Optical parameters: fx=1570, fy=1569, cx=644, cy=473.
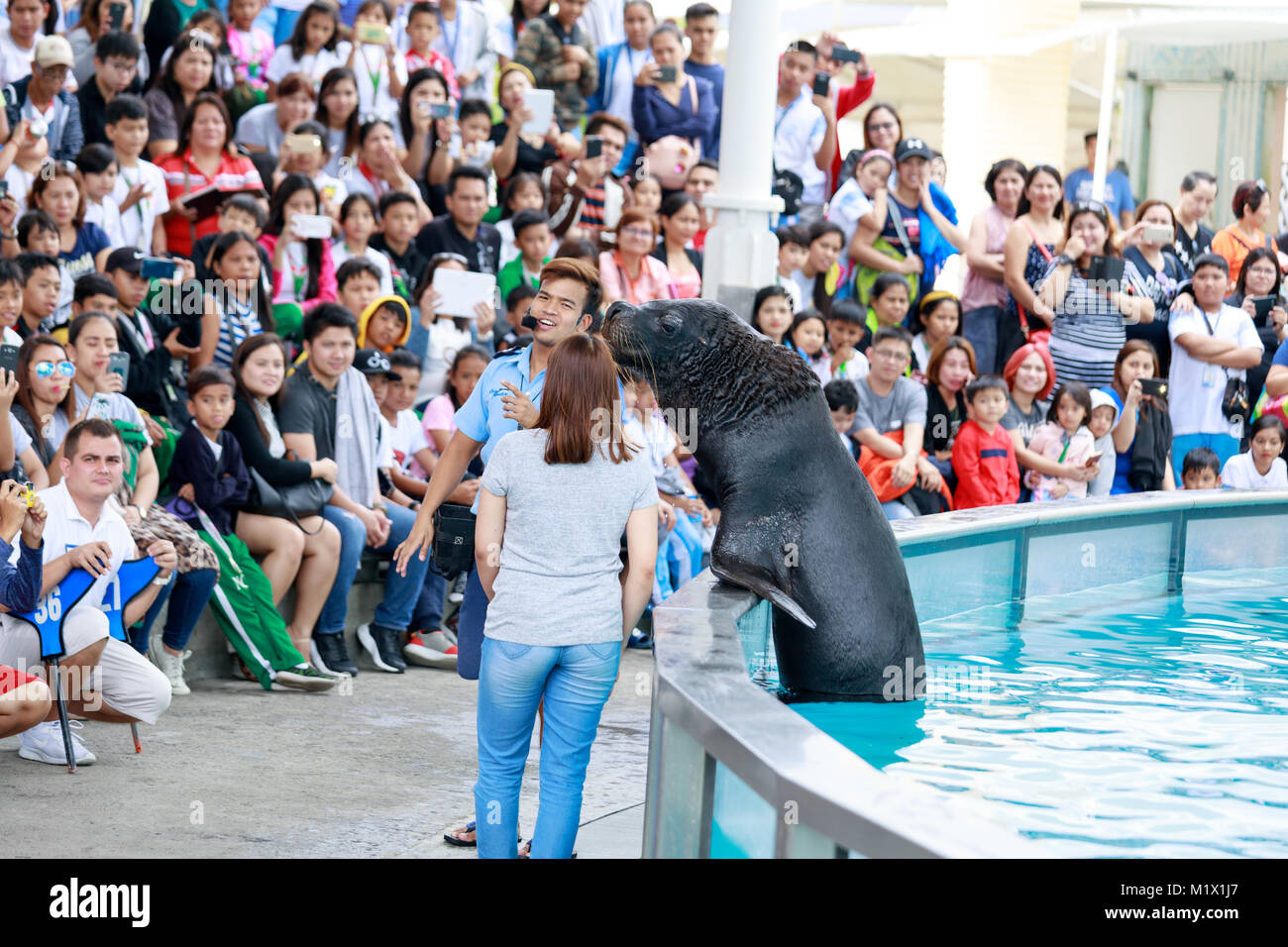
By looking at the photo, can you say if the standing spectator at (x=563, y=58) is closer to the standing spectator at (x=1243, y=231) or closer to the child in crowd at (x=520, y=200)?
the child in crowd at (x=520, y=200)

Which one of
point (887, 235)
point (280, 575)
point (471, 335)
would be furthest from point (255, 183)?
point (887, 235)

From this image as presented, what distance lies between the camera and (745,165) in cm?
895

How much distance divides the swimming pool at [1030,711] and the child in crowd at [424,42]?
20.8 ft

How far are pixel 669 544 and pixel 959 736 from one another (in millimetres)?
4054

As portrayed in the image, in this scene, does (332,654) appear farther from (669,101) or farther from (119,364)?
(669,101)

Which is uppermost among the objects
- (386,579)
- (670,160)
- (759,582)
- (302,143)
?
(670,160)

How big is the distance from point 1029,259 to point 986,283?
1.21 ft

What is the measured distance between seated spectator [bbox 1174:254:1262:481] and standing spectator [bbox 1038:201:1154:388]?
387mm

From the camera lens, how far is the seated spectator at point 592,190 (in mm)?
11141

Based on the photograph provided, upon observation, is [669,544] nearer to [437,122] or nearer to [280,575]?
[280,575]

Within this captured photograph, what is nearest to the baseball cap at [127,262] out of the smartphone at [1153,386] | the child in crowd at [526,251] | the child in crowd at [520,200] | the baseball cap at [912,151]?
the child in crowd at [526,251]

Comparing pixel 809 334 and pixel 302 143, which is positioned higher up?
pixel 302 143

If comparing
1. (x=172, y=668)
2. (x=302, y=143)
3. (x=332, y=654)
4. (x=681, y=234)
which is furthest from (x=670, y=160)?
(x=172, y=668)

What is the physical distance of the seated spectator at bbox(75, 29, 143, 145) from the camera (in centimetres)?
962
